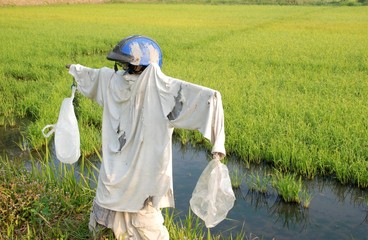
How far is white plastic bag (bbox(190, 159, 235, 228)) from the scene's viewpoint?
1890 mm

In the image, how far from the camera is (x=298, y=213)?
368 cm

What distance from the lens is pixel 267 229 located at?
349 centimetres

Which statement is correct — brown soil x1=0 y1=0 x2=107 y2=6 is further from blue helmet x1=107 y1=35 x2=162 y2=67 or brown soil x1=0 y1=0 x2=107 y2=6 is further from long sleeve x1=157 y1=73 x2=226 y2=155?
long sleeve x1=157 y1=73 x2=226 y2=155

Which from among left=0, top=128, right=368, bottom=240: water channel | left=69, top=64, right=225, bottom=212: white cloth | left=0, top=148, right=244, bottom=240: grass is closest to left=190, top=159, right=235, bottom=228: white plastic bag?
left=69, top=64, right=225, bottom=212: white cloth

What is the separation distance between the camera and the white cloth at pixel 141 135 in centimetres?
211

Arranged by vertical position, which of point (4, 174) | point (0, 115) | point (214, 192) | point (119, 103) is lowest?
point (0, 115)

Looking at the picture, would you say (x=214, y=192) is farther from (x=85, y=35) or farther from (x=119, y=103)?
(x=85, y=35)

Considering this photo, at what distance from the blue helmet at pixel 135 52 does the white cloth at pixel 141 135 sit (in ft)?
0.22

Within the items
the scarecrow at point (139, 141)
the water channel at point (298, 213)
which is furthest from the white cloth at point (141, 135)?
the water channel at point (298, 213)

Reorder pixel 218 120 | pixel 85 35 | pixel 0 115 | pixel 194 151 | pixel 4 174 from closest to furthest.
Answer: pixel 218 120
pixel 4 174
pixel 194 151
pixel 0 115
pixel 85 35

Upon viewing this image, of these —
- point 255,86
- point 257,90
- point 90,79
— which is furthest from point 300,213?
point 255,86

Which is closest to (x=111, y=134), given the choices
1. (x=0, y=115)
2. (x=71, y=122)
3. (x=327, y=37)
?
(x=71, y=122)

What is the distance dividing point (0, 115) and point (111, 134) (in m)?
4.37

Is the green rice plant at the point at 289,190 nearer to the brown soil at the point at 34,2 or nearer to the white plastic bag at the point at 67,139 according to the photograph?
the white plastic bag at the point at 67,139
